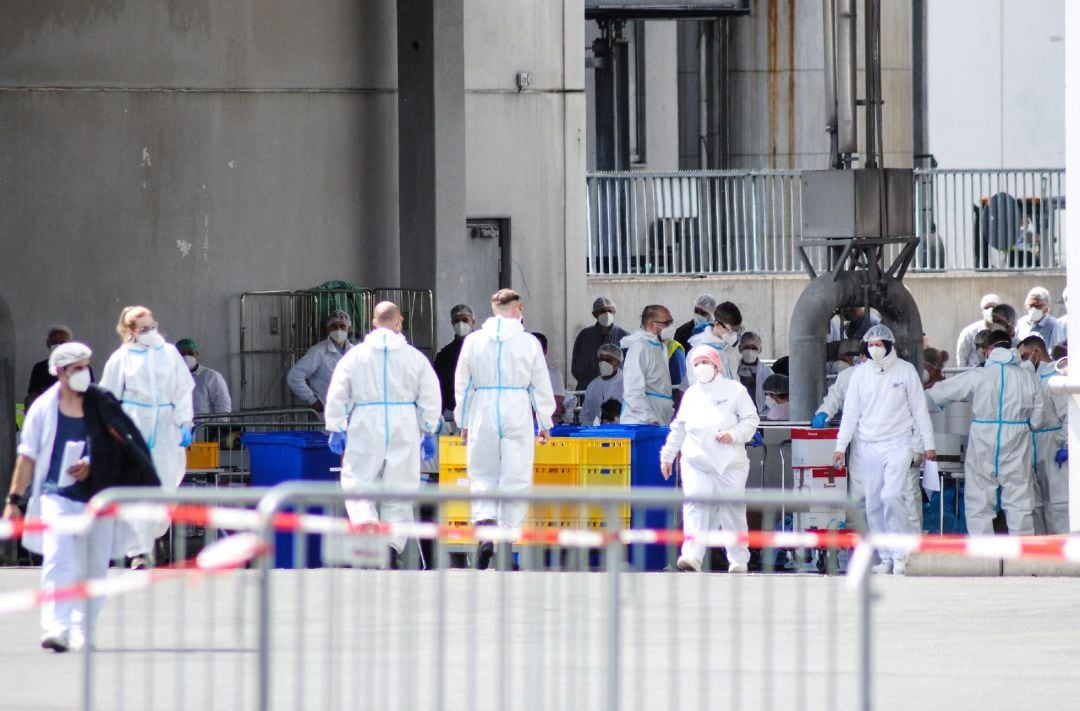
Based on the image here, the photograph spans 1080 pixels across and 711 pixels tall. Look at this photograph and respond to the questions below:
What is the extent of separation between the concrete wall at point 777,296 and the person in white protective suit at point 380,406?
11417 millimetres

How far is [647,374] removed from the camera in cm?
1639

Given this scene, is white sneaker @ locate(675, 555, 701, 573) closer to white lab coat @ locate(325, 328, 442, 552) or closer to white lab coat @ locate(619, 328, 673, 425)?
white lab coat @ locate(325, 328, 442, 552)

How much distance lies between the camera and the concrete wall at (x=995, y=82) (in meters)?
29.8

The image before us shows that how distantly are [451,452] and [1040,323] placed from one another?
8.57 m

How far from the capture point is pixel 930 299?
26.0 metres

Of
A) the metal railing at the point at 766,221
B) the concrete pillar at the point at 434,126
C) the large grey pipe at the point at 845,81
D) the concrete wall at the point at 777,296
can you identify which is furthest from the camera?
the metal railing at the point at 766,221

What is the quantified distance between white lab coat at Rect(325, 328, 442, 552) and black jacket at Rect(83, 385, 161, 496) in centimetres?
396

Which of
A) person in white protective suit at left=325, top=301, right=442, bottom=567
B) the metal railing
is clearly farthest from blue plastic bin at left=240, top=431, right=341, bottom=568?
the metal railing

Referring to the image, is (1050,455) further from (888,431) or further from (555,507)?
(555,507)

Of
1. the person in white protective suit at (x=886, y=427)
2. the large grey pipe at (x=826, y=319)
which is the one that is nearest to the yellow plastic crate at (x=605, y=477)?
the person in white protective suit at (x=886, y=427)

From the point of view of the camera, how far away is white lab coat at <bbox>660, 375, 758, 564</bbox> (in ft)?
45.1

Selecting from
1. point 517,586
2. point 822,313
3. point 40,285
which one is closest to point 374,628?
point 517,586

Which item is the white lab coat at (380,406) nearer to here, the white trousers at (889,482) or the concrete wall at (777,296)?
the white trousers at (889,482)

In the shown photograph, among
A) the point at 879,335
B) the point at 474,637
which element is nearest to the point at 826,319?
the point at 879,335
